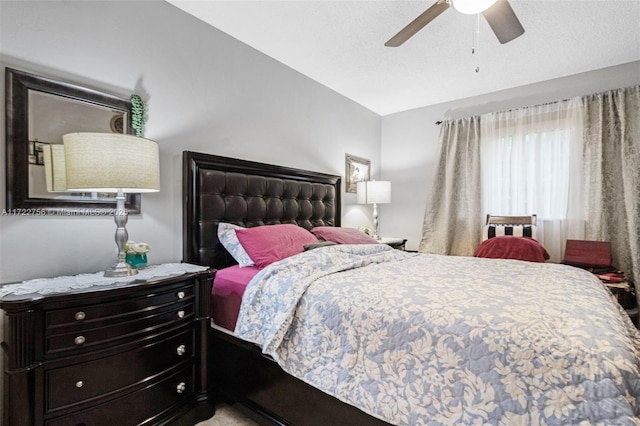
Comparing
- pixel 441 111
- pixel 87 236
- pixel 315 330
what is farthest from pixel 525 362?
pixel 441 111

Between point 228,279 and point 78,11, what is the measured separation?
5.34 ft

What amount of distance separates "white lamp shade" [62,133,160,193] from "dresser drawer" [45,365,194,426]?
909 millimetres

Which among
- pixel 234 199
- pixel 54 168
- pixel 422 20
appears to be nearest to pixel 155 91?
pixel 54 168

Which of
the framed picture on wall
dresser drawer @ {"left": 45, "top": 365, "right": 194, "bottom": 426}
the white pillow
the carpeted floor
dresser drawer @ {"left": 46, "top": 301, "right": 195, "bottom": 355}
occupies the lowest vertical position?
the carpeted floor

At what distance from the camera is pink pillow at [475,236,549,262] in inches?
117

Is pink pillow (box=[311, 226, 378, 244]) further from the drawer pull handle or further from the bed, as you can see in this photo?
the drawer pull handle

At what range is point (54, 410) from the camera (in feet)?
3.81

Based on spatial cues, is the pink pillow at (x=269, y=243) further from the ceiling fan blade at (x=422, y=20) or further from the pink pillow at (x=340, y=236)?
the ceiling fan blade at (x=422, y=20)

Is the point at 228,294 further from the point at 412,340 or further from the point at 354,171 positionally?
the point at 354,171

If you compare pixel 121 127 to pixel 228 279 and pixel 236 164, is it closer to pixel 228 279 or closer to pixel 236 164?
pixel 236 164

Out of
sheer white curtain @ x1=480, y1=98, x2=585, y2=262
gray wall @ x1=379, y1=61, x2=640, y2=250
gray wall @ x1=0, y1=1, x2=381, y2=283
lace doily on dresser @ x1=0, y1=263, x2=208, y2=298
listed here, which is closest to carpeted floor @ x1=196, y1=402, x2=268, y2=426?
lace doily on dresser @ x1=0, y1=263, x2=208, y2=298

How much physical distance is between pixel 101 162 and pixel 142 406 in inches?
43.2

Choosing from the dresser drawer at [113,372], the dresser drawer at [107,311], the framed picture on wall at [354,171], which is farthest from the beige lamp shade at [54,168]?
the framed picture on wall at [354,171]

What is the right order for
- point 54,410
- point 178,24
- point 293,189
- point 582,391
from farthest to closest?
point 293,189 → point 178,24 → point 54,410 → point 582,391
